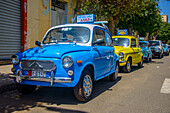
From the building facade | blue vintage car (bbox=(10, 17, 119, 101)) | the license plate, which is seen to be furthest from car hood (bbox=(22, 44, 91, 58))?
the building facade

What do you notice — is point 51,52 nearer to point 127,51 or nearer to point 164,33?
point 127,51

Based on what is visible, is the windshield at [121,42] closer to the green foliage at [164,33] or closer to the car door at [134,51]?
the car door at [134,51]

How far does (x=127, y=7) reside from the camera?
49.6ft

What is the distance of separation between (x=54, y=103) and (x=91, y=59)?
55.2 inches

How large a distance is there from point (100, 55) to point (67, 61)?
1593 mm

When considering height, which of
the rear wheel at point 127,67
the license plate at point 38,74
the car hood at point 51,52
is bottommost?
the rear wheel at point 127,67

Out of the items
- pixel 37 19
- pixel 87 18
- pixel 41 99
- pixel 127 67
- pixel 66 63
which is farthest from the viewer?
pixel 37 19

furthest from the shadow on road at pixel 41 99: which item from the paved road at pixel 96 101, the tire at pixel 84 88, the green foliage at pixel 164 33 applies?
the green foliage at pixel 164 33

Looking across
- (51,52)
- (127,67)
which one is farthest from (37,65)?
(127,67)

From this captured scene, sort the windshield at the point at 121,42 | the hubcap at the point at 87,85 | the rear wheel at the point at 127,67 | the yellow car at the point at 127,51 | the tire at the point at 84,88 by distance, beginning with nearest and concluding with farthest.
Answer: the tire at the point at 84,88 → the hubcap at the point at 87,85 → the yellow car at the point at 127,51 → the rear wheel at the point at 127,67 → the windshield at the point at 121,42

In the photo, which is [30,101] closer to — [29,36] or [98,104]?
[98,104]

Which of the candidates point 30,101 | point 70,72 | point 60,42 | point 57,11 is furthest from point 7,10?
point 70,72

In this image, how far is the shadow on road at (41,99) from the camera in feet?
14.1

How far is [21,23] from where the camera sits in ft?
37.2
